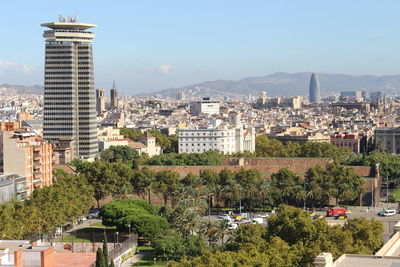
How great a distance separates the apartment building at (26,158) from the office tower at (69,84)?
39.7 metres

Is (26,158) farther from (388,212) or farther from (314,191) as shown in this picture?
(388,212)

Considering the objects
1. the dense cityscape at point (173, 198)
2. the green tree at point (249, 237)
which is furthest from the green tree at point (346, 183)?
the green tree at point (249, 237)

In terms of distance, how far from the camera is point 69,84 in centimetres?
12238

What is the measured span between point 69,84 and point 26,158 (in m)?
45.9

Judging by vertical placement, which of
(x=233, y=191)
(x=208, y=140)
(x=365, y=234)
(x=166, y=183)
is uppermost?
(x=208, y=140)

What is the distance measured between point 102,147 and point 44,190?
7375cm

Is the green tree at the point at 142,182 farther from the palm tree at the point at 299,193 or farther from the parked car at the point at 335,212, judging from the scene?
the parked car at the point at 335,212

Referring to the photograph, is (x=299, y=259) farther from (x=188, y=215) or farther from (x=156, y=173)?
(x=156, y=173)

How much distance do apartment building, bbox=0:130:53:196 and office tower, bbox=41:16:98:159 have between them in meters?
39.7

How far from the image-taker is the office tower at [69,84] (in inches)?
4801

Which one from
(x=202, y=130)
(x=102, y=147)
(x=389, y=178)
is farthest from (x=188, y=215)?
(x=102, y=147)

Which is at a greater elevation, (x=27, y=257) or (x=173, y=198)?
(x=27, y=257)

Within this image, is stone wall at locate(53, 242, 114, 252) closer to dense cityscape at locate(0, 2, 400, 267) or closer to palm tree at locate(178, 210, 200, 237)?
dense cityscape at locate(0, 2, 400, 267)

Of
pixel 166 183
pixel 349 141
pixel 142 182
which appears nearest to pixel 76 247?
pixel 142 182
